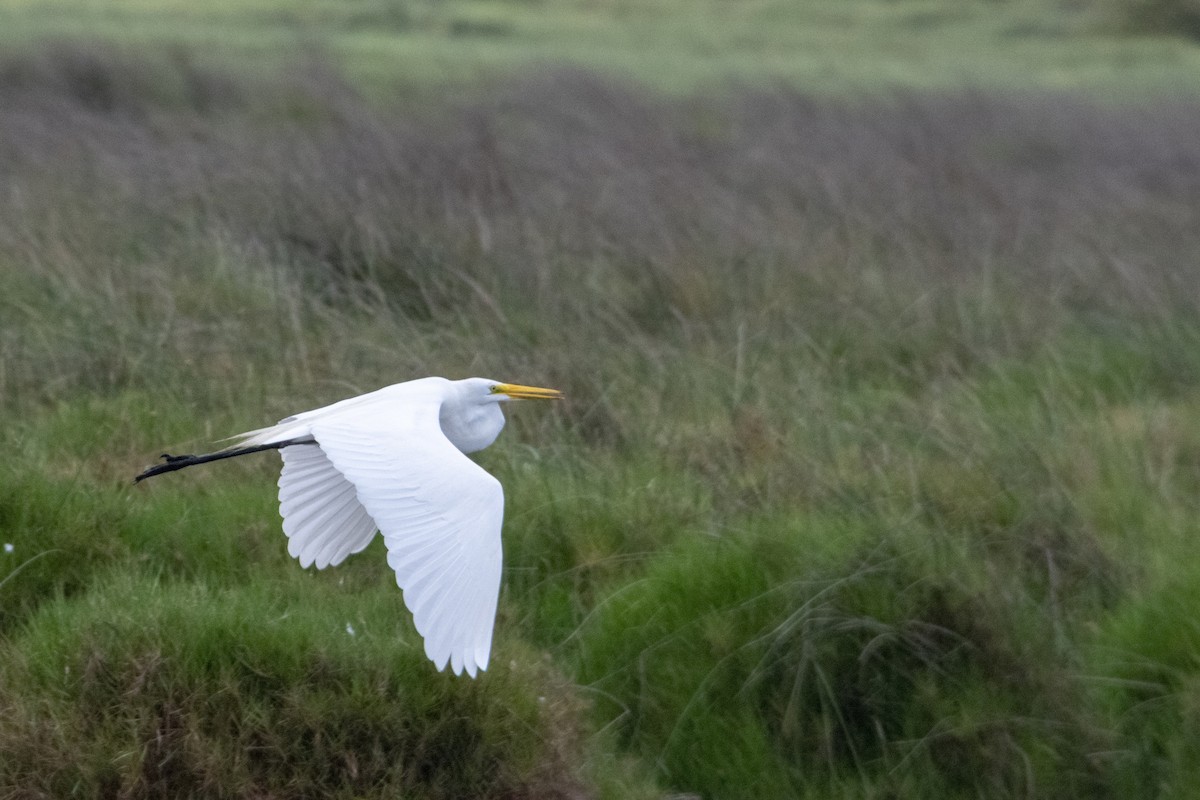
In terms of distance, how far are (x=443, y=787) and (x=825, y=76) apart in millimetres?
12060

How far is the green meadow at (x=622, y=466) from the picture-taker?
2580 millimetres

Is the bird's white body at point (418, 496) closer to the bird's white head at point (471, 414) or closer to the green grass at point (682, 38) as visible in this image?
the bird's white head at point (471, 414)

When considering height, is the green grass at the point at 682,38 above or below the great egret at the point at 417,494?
below

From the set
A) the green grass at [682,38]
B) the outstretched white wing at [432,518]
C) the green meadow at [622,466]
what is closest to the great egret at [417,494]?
the outstretched white wing at [432,518]

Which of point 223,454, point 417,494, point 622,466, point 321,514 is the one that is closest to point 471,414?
point 321,514

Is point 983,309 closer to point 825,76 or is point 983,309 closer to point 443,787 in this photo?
point 443,787

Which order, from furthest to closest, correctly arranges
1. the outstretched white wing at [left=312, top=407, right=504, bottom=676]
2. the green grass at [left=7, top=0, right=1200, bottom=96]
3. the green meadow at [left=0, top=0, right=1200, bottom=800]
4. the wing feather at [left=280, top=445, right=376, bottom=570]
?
the green grass at [left=7, top=0, right=1200, bottom=96] < the wing feather at [left=280, top=445, right=376, bottom=570] < the green meadow at [left=0, top=0, right=1200, bottom=800] < the outstretched white wing at [left=312, top=407, right=504, bottom=676]

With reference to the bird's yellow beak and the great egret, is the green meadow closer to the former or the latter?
the great egret

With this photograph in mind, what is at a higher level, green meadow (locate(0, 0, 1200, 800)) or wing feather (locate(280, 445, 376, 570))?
wing feather (locate(280, 445, 376, 570))

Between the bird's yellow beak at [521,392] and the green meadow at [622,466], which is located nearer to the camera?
the green meadow at [622,466]

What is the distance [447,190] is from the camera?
5988 millimetres

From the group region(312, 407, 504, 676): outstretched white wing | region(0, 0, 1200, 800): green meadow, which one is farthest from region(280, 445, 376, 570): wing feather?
region(312, 407, 504, 676): outstretched white wing

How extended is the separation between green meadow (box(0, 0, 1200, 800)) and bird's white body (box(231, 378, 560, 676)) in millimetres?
177

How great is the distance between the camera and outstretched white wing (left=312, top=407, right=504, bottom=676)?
2.13 m
